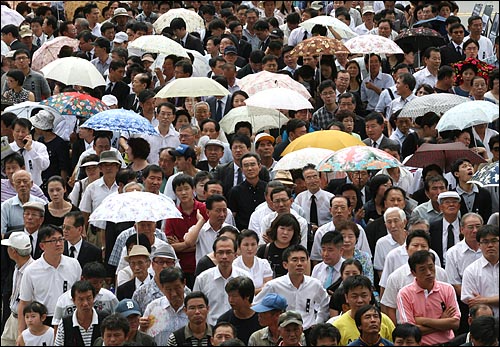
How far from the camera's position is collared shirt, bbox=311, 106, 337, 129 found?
16109mm

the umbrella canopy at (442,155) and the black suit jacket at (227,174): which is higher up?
the umbrella canopy at (442,155)

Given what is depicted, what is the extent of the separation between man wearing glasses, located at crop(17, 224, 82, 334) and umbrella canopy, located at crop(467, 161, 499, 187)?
12.2 ft

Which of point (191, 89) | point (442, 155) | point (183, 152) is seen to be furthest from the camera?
point (191, 89)

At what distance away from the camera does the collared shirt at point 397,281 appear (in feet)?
36.3

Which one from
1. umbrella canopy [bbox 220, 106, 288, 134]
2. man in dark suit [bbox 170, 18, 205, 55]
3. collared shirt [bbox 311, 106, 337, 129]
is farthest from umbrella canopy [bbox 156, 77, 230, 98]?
man in dark suit [bbox 170, 18, 205, 55]

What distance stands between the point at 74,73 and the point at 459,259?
271 inches

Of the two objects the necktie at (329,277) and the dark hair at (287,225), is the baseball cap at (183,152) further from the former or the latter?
the necktie at (329,277)

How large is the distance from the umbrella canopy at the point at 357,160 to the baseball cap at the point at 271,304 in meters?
2.66

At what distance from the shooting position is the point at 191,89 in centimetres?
1606

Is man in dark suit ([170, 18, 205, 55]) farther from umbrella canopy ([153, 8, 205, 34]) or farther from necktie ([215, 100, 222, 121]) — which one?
necktie ([215, 100, 222, 121])

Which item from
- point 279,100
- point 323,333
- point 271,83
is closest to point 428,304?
point 323,333

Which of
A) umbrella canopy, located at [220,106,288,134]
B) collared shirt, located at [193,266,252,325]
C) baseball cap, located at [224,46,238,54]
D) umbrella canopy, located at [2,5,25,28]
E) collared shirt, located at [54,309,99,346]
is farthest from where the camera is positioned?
umbrella canopy, located at [2,5,25,28]

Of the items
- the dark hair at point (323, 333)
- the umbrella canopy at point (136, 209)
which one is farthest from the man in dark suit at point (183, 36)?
the dark hair at point (323, 333)

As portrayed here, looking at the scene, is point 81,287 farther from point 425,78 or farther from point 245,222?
point 425,78
